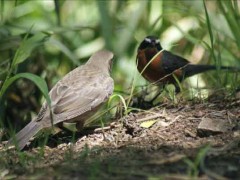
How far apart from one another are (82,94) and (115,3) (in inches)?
84.2

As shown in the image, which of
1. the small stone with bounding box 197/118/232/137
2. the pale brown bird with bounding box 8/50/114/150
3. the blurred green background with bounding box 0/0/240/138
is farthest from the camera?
→ the blurred green background with bounding box 0/0/240/138

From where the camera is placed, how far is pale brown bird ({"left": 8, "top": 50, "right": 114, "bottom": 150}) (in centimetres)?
531

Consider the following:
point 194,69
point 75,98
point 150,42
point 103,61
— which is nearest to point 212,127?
point 75,98

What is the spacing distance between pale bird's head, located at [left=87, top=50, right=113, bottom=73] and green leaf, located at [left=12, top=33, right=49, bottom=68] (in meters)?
0.54

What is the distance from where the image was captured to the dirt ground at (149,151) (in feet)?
12.5

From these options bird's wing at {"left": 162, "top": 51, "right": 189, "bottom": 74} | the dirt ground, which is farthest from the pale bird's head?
the dirt ground

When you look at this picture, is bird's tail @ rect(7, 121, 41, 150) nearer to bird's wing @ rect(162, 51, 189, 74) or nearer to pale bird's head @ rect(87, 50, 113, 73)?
pale bird's head @ rect(87, 50, 113, 73)

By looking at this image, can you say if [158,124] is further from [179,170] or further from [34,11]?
[34,11]

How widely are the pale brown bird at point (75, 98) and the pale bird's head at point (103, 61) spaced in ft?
0.10

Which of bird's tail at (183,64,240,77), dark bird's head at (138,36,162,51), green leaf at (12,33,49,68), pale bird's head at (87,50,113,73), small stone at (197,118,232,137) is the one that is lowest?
small stone at (197,118,232,137)

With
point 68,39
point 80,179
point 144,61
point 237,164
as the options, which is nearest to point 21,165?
point 80,179

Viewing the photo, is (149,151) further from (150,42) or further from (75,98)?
(150,42)

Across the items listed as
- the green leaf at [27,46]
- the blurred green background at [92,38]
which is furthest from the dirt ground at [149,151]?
the green leaf at [27,46]

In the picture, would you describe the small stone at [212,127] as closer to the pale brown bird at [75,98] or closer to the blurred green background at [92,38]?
the blurred green background at [92,38]
